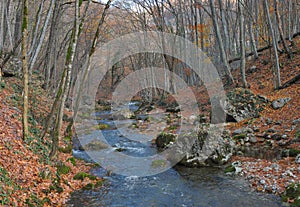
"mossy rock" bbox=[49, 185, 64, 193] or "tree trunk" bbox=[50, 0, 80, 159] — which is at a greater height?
"tree trunk" bbox=[50, 0, 80, 159]

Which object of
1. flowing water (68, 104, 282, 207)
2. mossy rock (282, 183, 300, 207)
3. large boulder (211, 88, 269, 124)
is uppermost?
large boulder (211, 88, 269, 124)

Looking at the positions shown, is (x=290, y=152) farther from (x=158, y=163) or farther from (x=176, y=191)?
(x=158, y=163)

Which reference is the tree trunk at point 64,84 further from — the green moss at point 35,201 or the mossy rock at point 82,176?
the green moss at point 35,201

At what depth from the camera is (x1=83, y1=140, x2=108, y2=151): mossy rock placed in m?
13.5

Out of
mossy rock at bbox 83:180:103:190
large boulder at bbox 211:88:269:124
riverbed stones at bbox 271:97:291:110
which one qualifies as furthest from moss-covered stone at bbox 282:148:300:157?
mossy rock at bbox 83:180:103:190

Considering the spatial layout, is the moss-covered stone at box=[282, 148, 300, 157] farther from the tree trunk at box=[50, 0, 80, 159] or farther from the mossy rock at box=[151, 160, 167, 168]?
the tree trunk at box=[50, 0, 80, 159]

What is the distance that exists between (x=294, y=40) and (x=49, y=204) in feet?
76.9

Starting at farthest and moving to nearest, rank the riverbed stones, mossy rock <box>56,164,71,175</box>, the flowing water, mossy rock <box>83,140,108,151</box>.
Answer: the riverbed stones < mossy rock <box>83,140,108,151</box> < mossy rock <box>56,164,71,175</box> < the flowing water

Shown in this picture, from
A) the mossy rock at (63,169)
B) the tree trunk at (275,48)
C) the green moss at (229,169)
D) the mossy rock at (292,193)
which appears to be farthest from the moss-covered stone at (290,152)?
the mossy rock at (63,169)

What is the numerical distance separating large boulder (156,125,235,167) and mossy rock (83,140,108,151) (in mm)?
3977

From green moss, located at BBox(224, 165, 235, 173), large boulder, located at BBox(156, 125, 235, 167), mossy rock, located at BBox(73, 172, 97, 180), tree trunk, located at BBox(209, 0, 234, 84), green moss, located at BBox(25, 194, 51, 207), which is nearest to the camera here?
green moss, located at BBox(25, 194, 51, 207)

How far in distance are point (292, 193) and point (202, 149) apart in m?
4.25

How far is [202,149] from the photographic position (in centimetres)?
1077

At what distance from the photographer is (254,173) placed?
8.80 meters
